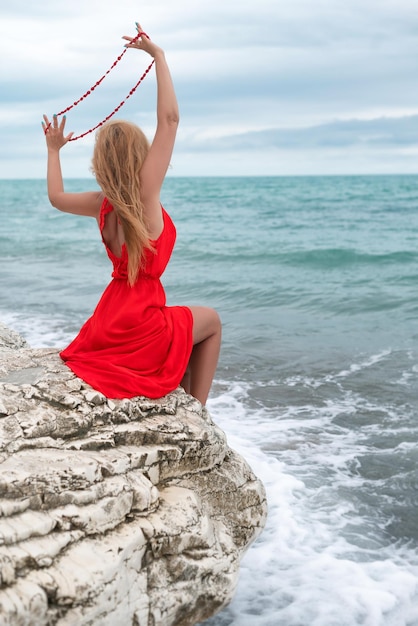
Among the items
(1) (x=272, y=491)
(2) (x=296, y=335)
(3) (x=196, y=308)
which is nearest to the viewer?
(3) (x=196, y=308)

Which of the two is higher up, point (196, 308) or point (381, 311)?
point (196, 308)

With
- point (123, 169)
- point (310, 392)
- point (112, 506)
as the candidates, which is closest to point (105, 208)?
point (123, 169)

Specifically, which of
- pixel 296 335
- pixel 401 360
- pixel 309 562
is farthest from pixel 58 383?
pixel 296 335

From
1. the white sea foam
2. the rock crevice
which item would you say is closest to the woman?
the rock crevice

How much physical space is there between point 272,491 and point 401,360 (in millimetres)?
4172

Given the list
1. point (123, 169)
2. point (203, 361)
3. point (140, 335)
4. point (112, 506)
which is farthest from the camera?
point (203, 361)

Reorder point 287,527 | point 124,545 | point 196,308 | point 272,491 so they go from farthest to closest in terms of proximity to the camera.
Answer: point 272,491, point 287,527, point 196,308, point 124,545

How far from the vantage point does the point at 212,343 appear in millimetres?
→ 4605

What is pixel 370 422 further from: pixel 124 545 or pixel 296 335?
pixel 124 545

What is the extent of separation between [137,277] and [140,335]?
1.11 feet

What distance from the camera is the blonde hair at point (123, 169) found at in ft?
Result: 13.0

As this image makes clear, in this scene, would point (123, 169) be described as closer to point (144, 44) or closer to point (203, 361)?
point (144, 44)

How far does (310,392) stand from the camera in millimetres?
8242

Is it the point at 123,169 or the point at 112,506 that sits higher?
the point at 123,169
